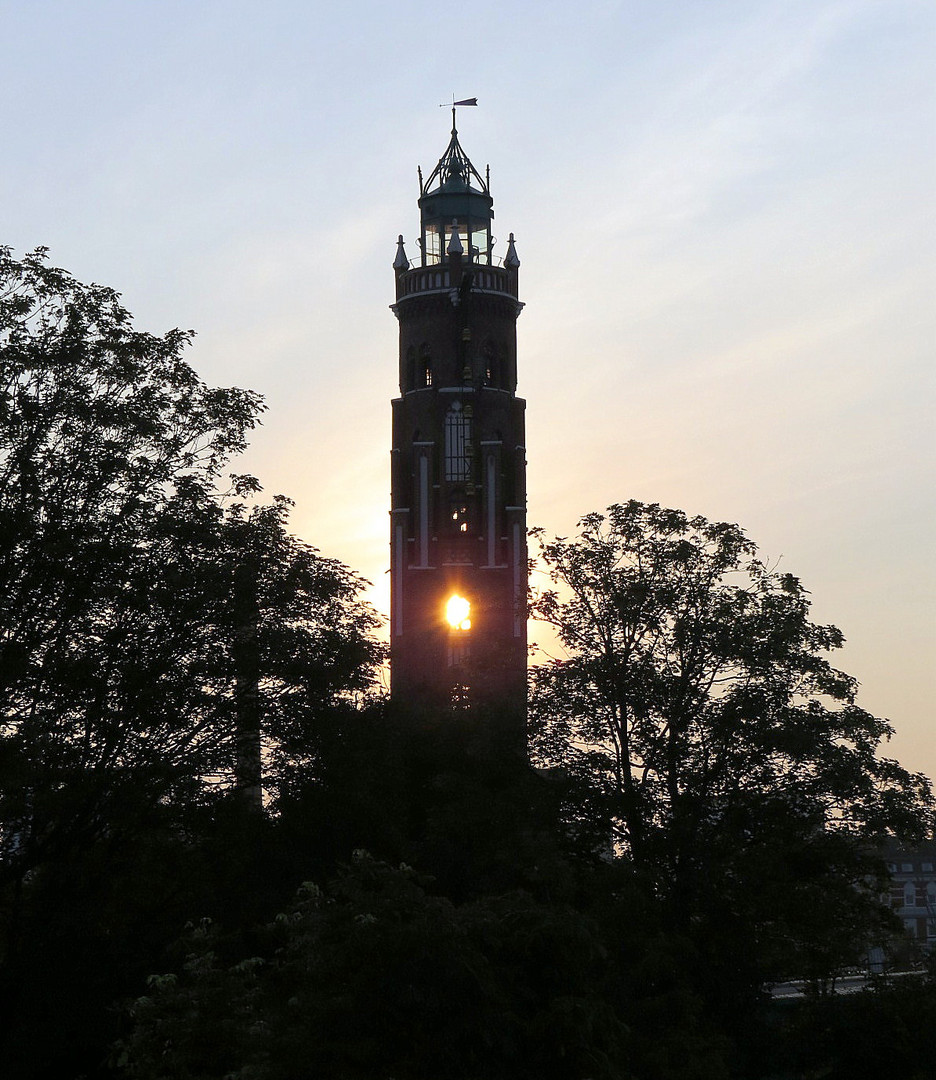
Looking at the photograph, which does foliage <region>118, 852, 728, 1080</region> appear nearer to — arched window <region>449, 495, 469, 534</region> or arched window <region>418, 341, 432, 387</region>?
arched window <region>449, 495, 469, 534</region>

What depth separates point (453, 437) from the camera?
301 ft

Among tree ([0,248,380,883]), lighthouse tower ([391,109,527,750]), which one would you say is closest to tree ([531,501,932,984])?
tree ([0,248,380,883])

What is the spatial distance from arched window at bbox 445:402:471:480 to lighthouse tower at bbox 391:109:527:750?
52 millimetres

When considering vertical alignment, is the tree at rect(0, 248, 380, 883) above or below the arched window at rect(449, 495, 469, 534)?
below

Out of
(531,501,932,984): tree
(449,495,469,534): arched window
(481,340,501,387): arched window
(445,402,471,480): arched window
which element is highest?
(481,340,501,387): arched window

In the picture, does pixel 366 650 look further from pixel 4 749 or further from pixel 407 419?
pixel 407 419

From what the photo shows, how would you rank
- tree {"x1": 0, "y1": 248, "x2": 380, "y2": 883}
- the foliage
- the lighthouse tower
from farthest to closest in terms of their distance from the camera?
the lighthouse tower
tree {"x1": 0, "y1": 248, "x2": 380, "y2": 883}
the foliage

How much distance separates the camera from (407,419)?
9238 centimetres

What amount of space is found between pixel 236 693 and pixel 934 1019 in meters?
19.4

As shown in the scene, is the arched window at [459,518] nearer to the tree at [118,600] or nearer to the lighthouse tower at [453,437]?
the lighthouse tower at [453,437]

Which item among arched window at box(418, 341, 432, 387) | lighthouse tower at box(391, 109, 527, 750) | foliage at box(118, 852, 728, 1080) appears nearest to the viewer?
foliage at box(118, 852, 728, 1080)

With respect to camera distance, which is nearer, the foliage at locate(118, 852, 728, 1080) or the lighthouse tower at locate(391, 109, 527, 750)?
the foliage at locate(118, 852, 728, 1080)

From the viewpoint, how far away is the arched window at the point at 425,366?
305 feet

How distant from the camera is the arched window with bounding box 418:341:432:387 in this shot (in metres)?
93.1
